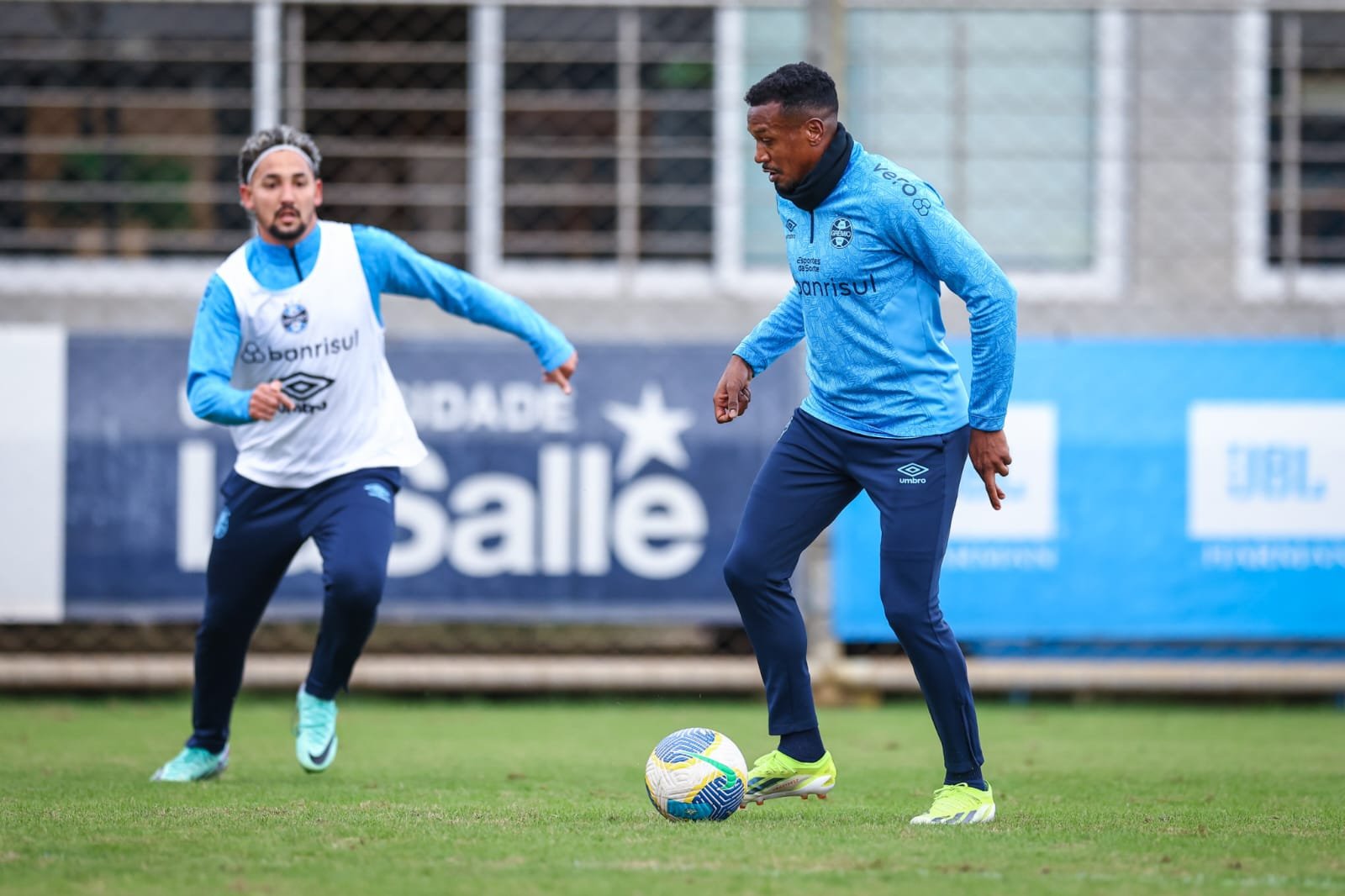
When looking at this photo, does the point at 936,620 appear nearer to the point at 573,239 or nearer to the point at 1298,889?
the point at 1298,889

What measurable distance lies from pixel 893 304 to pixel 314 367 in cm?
202

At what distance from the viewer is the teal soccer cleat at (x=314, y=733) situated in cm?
574

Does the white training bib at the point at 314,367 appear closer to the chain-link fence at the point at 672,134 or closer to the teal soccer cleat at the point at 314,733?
the teal soccer cleat at the point at 314,733

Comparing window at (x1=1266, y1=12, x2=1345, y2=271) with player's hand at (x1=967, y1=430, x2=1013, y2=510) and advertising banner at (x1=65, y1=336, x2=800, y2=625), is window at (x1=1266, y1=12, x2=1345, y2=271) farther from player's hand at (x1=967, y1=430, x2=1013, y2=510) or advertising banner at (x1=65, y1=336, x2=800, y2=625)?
player's hand at (x1=967, y1=430, x2=1013, y2=510)

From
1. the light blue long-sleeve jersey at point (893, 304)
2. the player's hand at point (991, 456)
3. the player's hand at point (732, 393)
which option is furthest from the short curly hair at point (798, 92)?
the player's hand at point (991, 456)

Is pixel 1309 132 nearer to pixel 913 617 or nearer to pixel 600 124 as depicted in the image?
pixel 600 124

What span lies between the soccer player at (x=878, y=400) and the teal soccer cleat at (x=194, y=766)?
1932 millimetres

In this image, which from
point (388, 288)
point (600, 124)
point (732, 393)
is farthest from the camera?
point (600, 124)

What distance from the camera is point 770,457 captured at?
521 centimetres

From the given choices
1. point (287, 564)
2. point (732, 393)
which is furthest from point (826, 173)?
point (287, 564)

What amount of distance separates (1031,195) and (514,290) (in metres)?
3.01

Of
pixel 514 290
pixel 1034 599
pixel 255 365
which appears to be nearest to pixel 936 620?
pixel 255 365

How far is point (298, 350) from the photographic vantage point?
19.0 feet

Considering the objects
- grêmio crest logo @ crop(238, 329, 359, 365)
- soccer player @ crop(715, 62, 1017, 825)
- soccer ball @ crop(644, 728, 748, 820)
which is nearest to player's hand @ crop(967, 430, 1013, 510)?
soccer player @ crop(715, 62, 1017, 825)
